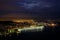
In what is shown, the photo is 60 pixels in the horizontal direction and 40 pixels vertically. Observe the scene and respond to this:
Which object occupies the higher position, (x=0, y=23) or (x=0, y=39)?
(x=0, y=23)

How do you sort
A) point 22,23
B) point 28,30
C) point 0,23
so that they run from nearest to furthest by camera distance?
point 0,23
point 22,23
point 28,30

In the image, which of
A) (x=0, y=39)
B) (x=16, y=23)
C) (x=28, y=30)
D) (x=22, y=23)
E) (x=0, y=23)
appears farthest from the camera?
(x=28, y=30)

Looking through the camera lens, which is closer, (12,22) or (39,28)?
(12,22)

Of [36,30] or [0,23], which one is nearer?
[0,23]

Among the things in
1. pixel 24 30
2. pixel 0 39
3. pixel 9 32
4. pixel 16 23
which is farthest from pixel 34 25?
pixel 0 39

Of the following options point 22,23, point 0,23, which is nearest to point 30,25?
point 22,23

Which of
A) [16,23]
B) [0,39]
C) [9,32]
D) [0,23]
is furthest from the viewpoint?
[16,23]

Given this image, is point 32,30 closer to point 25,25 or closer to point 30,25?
point 30,25

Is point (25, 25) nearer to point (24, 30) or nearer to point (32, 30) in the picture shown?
point (24, 30)

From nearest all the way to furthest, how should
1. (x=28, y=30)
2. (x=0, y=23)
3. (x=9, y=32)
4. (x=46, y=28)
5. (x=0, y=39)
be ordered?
1. (x=0, y=39)
2. (x=9, y=32)
3. (x=0, y=23)
4. (x=28, y=30)
5. (x=46, y=28)
